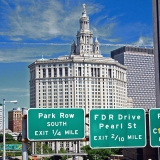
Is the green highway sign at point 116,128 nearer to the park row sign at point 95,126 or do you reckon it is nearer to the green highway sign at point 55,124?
the park row sign at point 95,126

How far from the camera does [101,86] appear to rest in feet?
611

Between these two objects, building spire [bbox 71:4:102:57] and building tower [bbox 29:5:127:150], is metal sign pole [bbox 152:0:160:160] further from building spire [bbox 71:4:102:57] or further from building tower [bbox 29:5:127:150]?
building spire [bbox 71:4:102:57]

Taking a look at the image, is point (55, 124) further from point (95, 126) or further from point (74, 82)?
point (74, 82)

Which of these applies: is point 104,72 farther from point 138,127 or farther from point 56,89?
point 138,127

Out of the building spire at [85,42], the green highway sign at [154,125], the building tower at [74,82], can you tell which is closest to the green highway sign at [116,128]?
the green highway sign at [154,125]

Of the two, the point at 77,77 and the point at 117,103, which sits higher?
the point at 77,77

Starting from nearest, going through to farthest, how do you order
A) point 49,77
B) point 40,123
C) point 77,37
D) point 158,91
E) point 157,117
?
point 40,123, point 157,117, point 158,91, point 49,77, point 77,37

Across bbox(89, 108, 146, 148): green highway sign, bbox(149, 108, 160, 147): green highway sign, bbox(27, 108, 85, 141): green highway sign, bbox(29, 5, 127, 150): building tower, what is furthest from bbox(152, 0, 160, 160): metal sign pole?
bbox(29, 5, 127, 150): building tower

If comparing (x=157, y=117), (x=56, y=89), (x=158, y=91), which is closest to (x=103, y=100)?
(x=56, y=89)

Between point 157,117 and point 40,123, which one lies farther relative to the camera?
point 157,117

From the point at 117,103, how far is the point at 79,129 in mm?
168021

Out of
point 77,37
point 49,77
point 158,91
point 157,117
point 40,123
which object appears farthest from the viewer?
point 77,37

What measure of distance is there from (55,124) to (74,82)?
157216 millimetres

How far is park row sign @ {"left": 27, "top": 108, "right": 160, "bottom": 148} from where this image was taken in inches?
971
